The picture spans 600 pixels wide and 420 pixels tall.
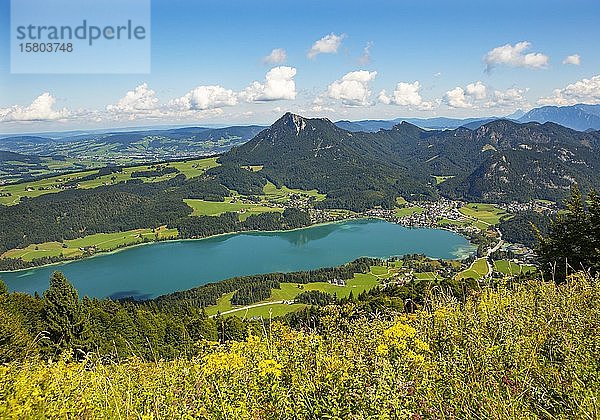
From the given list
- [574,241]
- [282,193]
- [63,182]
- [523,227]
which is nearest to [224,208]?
[282,193]

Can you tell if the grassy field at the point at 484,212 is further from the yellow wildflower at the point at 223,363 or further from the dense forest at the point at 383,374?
the yellow wildflower at the point at 223,363

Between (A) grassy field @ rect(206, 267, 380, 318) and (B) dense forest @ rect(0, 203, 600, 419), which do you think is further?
(A) grassy field @ rect(206, 267, 380, 318)

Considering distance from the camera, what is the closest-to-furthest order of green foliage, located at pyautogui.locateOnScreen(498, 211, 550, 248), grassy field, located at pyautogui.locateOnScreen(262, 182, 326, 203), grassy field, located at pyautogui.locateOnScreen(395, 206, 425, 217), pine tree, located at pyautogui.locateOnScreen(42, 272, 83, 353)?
pine tree, located at pyautogui.locateOnScreen(42, 272, 83, 353)
green foliage, located at pyautogui.locateOnScreen(498, 211, 550, 248)
grassy field, located at pyautogui.locateOnScreen(395, 206, 425, 217)
grassy field, located at pyautogui.locateOnScreen(262, 182, 326, 203)

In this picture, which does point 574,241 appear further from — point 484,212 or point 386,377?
point 484,212

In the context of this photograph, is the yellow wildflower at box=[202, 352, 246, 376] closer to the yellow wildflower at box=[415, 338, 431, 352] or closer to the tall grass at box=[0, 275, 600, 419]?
the tall grass at box=[0, 275, 600, 419]

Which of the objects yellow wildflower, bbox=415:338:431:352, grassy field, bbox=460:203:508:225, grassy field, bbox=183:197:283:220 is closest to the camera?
yellow wildflower, bbox=415:338:431:352

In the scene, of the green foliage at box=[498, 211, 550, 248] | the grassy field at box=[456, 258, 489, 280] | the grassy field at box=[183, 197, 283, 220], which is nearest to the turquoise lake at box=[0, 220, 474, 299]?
the grassy field at box=[456, 258, 489, 280]

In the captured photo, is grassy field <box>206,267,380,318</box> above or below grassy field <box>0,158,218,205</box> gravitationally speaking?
below
